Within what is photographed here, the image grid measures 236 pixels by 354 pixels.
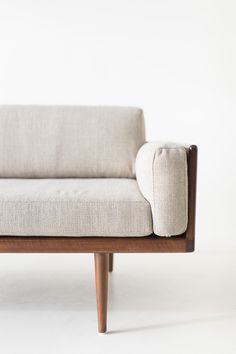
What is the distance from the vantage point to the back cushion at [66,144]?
2062 mm

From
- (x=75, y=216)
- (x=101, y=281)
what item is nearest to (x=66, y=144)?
(x=75, y=216)

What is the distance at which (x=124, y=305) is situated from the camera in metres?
1.81

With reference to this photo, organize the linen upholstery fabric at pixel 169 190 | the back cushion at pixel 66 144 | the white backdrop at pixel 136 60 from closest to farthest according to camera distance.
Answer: the linen upholstery fabric at pixel 169 190 → the back cushion at pixel 66 144 → the white backdrop at pixel 136 60

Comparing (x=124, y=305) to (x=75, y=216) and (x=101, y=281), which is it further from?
(x=75, y=216)

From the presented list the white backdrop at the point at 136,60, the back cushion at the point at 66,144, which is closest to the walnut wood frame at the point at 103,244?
the back cushion at the point at 66,144

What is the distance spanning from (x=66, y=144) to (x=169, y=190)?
2.34 feet

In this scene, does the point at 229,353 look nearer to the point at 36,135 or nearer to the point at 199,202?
the point at 36,135

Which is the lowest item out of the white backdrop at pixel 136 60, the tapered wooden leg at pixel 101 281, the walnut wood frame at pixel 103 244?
the tapered wooden leg at pixel 101 281

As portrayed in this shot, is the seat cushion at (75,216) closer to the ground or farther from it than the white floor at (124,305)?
farther from it

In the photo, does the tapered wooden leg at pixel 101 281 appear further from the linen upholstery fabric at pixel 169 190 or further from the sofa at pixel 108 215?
the linen upholstery fabric at pixel 169 190

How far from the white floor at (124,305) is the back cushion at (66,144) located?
469 millimetres

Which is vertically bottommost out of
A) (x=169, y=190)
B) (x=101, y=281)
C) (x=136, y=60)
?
(x=101, y=281)

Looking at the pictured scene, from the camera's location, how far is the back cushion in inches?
81.2

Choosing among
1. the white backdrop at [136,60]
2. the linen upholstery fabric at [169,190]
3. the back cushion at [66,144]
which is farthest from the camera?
the white backdrop at [136,60]
